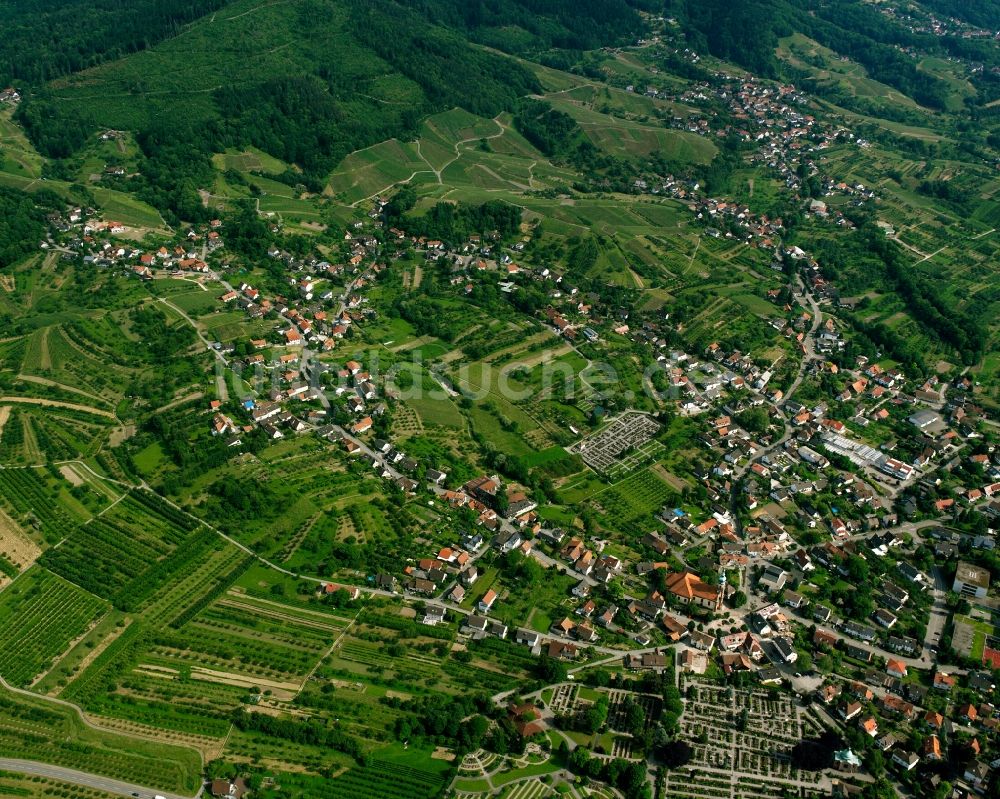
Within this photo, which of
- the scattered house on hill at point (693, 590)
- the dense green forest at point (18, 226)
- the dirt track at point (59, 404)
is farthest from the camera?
the dense green forest at point (18, 226)

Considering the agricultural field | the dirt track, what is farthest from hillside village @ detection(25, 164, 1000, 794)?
the agricultural field

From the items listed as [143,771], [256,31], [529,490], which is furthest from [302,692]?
[256,31]

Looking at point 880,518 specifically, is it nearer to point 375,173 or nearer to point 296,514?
point 296,514

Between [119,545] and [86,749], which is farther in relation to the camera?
[119,545]

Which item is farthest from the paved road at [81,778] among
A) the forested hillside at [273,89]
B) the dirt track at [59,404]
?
the forested hillside at [273,89]

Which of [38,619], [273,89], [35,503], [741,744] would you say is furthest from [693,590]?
[273,89]

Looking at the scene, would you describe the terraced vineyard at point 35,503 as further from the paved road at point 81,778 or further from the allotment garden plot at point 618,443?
the allotment garden plot at point 618,443

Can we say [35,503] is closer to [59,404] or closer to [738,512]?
[59,404]
